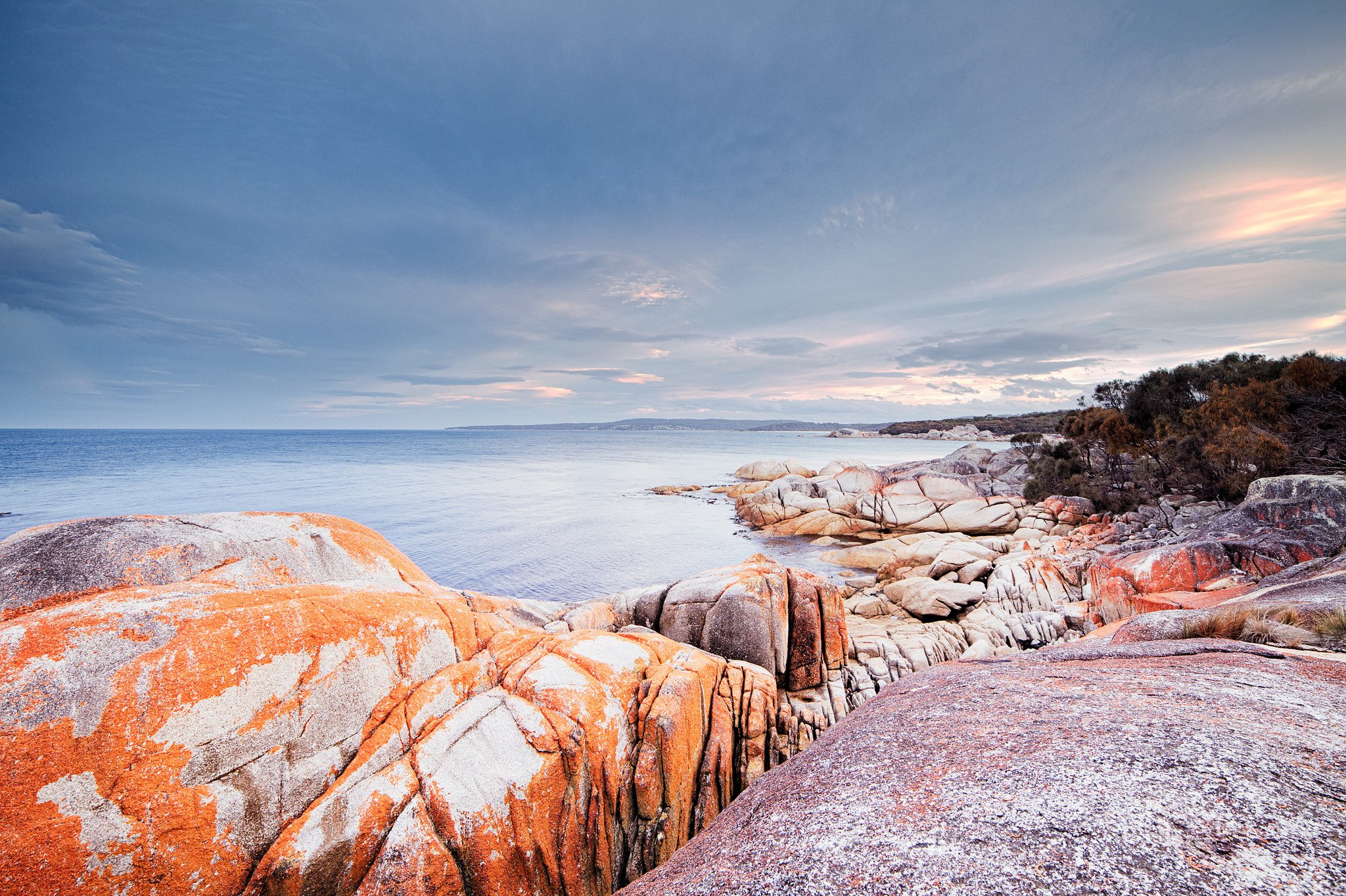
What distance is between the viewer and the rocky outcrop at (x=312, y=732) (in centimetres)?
412

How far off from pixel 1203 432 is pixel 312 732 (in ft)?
108

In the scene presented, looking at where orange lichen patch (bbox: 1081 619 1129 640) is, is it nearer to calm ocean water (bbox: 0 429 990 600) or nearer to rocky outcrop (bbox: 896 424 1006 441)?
calm ocean water (bbox: 0 429 990 600)

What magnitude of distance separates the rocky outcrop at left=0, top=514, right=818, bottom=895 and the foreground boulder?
183cm

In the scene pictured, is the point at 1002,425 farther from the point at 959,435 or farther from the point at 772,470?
the point at 772,470

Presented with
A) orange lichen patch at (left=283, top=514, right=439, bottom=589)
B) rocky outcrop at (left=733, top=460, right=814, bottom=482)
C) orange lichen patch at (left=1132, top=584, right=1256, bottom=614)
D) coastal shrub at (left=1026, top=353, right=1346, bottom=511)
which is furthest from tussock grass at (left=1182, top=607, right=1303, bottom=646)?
rocky outcrop at (left=733, top=460, right=814, bottom=482)

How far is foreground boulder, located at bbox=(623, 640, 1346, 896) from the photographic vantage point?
2.49 meters

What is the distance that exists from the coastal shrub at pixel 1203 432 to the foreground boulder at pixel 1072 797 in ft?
64.3

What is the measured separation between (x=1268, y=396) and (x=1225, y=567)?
14.4 meters

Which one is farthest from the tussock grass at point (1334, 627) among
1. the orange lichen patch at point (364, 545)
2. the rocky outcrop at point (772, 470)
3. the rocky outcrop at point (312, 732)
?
the rocky outcrop at point (772, 470)

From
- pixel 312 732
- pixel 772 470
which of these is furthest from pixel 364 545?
pixel 772 470

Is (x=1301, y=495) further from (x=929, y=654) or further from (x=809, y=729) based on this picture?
(x=809, y=729)

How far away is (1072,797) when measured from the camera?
3080 millimetres

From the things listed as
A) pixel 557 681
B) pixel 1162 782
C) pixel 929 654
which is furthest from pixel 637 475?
pixel 1162 782

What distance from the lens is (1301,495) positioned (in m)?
11.4
